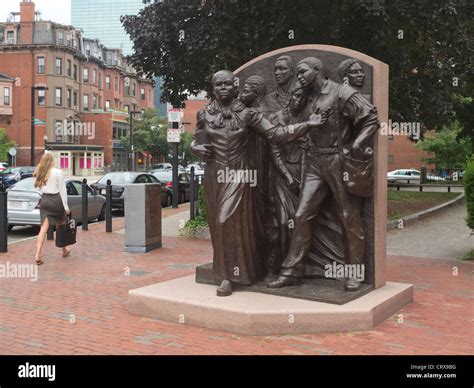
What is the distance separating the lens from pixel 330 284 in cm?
662

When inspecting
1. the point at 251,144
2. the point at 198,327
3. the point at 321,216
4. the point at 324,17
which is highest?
the point at 324,17

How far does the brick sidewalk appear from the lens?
17.3 ft

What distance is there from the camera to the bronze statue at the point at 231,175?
20.8ft

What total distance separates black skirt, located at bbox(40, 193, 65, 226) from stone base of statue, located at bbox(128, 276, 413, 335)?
394cm

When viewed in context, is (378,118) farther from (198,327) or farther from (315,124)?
(198,327)

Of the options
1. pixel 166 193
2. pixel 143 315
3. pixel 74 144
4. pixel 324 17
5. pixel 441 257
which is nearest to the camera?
pixel 143 315

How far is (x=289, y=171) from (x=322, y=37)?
8.17m

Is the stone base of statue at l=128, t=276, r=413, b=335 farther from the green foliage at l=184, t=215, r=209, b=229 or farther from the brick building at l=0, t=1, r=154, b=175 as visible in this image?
the brick building at l=0, t=1, r=154, b=175

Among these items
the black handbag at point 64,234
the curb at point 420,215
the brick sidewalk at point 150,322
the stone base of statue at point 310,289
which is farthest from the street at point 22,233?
the curb at point 420,215

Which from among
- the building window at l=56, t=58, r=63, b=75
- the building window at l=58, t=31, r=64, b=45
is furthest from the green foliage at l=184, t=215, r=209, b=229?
the building window at l=58, t=31, r=64, b=45

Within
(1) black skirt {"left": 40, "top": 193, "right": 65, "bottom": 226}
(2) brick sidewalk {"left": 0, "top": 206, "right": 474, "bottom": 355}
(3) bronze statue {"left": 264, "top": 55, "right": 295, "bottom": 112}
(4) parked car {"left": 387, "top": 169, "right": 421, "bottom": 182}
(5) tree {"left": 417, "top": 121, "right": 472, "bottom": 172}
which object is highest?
(5) tree {"left": 417, "top": 121, "right": 472, "bottom": 172}

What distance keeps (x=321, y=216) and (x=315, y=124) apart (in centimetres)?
114

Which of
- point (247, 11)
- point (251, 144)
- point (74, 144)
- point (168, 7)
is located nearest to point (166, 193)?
point (168, 7)

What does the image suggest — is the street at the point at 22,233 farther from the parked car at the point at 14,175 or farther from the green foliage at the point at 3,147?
the green foliage at the point at 3,147
